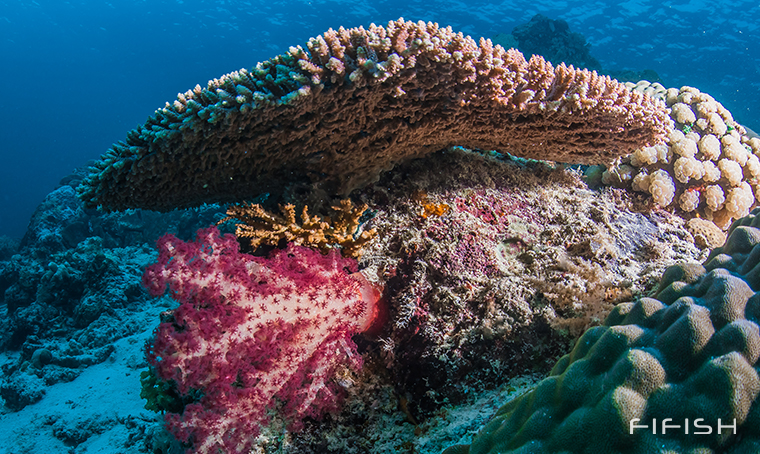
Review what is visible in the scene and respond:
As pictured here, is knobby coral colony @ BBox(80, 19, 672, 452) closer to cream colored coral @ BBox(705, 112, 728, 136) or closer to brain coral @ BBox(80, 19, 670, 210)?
brain coral @ BBox(80, 19, 670, 210)

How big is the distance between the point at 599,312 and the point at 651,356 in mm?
1157

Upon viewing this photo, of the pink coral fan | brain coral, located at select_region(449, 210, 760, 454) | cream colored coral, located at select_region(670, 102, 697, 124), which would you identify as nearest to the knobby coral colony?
the pink coral fan

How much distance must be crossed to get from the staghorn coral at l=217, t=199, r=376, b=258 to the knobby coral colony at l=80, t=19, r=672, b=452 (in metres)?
0.19

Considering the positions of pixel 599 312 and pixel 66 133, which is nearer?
pixel 599 312

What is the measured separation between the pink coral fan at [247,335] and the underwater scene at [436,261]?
0.05 feet

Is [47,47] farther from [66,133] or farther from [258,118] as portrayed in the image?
[258,118]

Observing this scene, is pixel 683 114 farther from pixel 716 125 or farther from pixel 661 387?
pixel 661 387

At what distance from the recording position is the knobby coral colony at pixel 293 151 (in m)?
2.26

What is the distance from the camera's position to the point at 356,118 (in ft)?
9.32

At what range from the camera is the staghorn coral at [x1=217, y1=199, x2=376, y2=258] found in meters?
2.78

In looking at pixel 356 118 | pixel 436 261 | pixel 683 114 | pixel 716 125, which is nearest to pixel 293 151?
pixel 356 118

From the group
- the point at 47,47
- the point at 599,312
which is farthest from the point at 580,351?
the point at 47,47

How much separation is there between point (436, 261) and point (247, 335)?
1499 millimetres

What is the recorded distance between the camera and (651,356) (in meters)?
1.47
